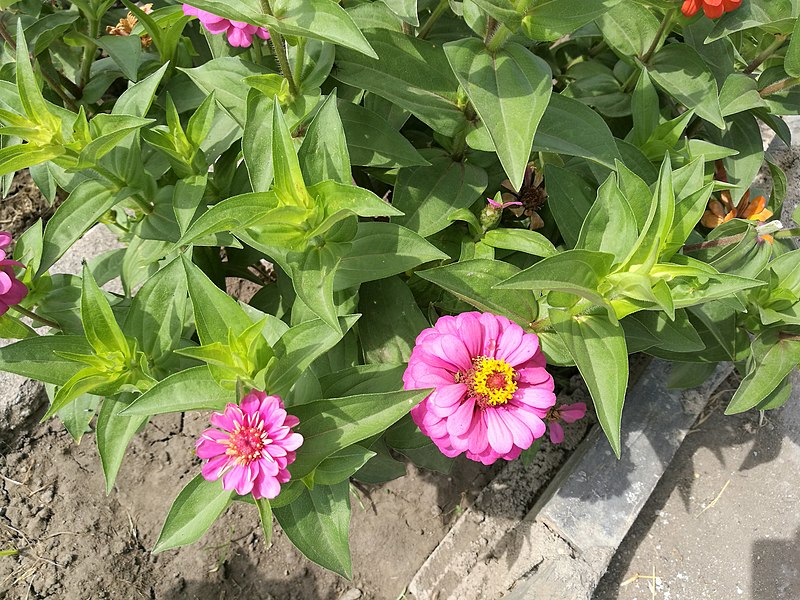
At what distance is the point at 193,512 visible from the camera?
120cm

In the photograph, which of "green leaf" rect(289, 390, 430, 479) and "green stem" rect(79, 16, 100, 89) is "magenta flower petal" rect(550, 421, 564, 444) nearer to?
"green leaf" rect(289, 390, 430, 479)

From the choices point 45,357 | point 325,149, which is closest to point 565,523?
point 325,149

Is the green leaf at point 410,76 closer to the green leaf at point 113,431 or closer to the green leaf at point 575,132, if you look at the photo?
the green leaf at point 575,132

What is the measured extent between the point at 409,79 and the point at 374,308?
0.54 meters

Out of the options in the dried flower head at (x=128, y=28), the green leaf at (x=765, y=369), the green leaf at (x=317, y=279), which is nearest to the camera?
the green leaf at (x=317, y=279)

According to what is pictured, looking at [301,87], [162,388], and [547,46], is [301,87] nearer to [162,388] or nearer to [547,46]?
[162,388]

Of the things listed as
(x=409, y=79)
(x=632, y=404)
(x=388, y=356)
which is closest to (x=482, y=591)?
(x=632, y=404)

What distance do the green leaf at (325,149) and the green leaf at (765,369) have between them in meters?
1.14

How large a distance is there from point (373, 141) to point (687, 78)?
2.83 feet

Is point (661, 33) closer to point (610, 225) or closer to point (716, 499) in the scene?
point (610, 225)

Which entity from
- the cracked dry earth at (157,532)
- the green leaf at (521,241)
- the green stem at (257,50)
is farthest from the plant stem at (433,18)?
the cracked dry earth at (157,532)

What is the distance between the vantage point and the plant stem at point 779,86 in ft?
5.37

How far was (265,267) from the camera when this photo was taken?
2266mm

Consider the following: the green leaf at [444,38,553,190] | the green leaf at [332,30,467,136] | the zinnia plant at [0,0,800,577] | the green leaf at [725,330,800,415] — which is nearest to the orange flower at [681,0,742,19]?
the zinnia plant at [0,0,800,577]
